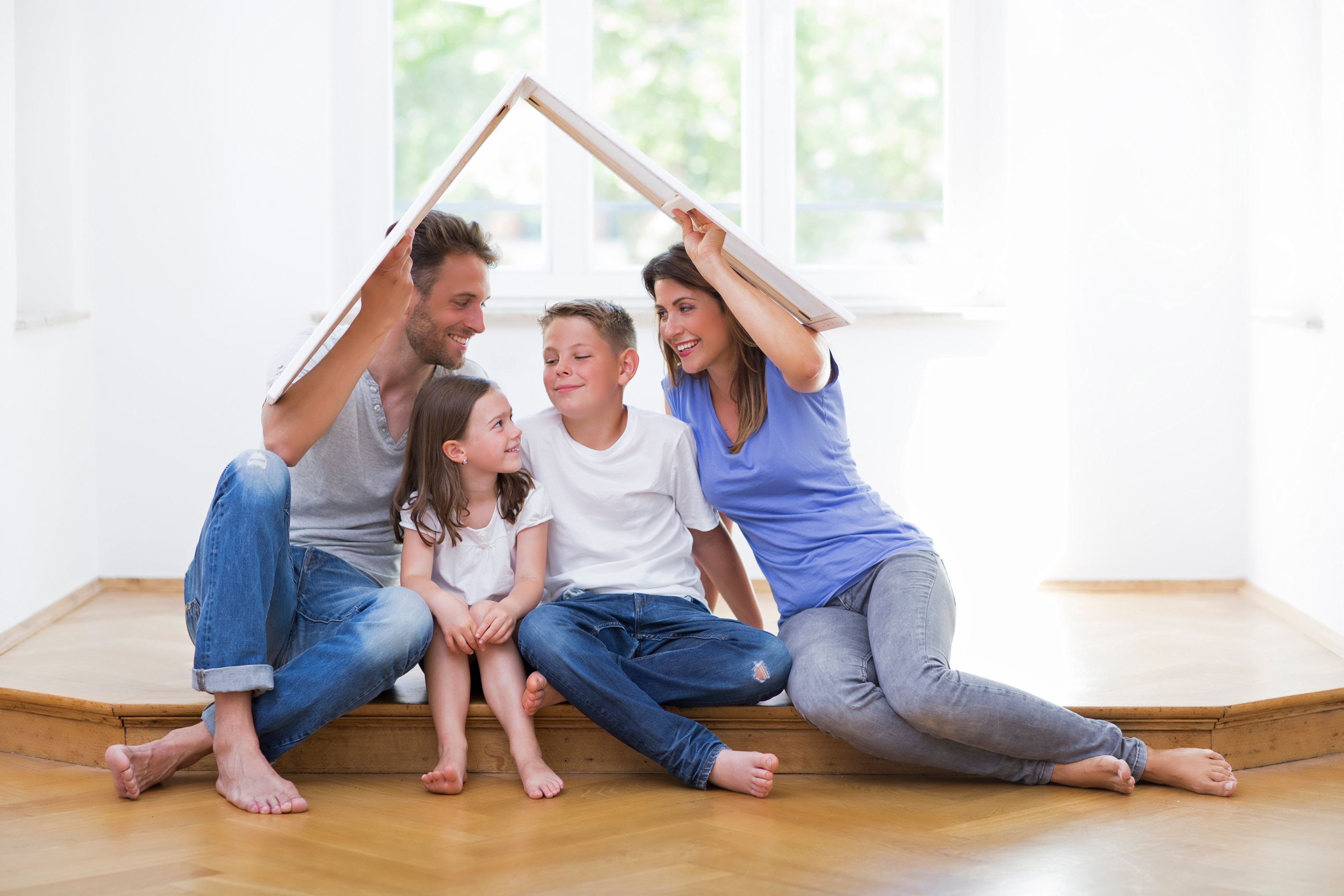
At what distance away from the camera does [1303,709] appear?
2.35 meters

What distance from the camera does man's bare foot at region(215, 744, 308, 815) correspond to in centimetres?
196

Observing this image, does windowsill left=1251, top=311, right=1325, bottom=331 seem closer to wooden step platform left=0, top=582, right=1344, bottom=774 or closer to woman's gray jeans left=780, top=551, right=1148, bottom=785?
wooden step platform left=0, top=582, right=1344, bottom=774

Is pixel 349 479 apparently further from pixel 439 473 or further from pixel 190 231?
pixel 190 231

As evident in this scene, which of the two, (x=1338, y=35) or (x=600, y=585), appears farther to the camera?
(x=1338, y=35)

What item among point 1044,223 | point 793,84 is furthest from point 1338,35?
point 793,84

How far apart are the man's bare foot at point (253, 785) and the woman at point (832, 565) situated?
851 mm

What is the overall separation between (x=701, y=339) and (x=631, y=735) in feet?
2.40

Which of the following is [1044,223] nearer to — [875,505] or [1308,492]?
[1308,492]

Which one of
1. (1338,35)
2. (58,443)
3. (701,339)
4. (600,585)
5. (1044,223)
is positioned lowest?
(600,585)

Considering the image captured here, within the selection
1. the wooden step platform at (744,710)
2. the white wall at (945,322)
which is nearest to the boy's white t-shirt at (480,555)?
the wooden step platform at (744,710)

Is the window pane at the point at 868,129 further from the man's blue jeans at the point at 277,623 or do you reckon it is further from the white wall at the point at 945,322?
the man's blue jeans at the point at 277,623

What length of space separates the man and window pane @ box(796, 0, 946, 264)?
5.31ft

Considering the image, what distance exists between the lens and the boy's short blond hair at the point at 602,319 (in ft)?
7.65

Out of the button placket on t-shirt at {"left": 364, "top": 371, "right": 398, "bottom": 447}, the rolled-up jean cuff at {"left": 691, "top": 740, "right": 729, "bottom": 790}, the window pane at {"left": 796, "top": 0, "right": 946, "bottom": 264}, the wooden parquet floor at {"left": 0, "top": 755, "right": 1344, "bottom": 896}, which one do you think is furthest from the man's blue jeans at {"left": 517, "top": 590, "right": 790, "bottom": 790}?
the window pane at {"left": 796, "top": 0, "right": 946, "bottom": 264}
